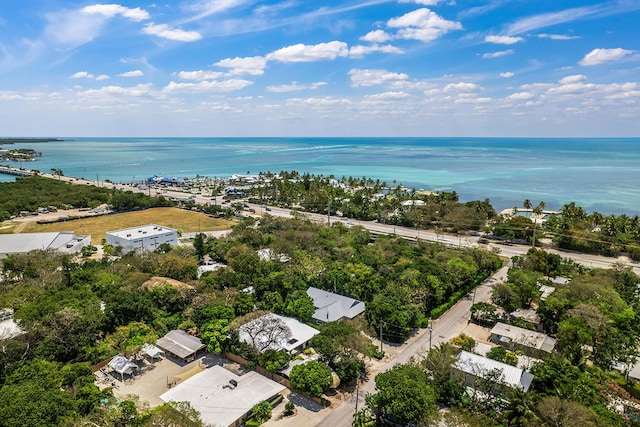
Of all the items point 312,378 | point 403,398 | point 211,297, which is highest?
point 211,297

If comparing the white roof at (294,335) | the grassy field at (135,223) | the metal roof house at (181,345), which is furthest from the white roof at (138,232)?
the white roof at (294,335)

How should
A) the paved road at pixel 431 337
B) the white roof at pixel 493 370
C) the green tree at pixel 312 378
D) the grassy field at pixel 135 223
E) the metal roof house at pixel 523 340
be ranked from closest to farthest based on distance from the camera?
the paved road at pixel 431 337 → the white roof at pixel 493 370 → the green tree at pixel 312 378 → the metal roof house at pixel 523 340 → the grassy field at pixel 135 223

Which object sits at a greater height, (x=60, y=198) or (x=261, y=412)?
(x=60, y=198)

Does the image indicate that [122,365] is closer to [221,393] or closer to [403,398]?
[221,393]

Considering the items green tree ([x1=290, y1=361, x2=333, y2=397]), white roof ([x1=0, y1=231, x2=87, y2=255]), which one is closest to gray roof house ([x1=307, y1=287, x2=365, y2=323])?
green tree ([x1=290, y1=361, x2=333, y2=397])

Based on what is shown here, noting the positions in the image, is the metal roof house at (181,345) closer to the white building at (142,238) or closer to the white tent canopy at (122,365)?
the white tent canopy at (122,365)

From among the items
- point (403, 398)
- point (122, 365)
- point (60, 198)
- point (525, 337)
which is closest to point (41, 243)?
point (122, 365)
